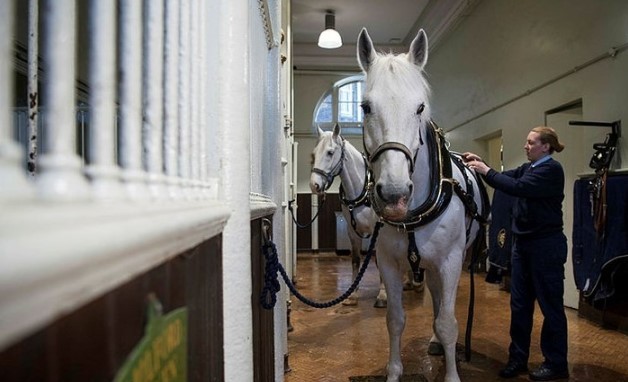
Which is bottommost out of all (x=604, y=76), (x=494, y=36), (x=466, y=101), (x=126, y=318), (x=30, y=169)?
(x=126, y=318)

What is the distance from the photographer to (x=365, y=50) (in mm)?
2107

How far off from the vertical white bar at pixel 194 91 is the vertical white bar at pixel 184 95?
15 millimetres

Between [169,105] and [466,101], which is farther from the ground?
[466,101]

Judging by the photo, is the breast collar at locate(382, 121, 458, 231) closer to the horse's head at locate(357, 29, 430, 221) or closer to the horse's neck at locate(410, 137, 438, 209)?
the horse's neck at locate(410, 137, 438, 209)

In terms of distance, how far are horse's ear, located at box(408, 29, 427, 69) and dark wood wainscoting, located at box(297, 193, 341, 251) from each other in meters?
8.04

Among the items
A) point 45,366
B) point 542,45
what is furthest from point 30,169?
point 542,45

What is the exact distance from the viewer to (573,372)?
2.70 metres

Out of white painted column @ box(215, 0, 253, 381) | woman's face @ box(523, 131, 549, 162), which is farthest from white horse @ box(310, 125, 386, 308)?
white painted column @ box(215, 0, 253, 381)

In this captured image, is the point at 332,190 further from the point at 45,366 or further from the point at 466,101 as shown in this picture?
the point at 45,366

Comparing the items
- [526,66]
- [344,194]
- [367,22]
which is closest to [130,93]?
[344,194]

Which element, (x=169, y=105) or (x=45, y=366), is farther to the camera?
(x=169, y=105)

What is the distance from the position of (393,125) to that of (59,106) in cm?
154

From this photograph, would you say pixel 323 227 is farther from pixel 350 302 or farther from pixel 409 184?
pixel 409 184

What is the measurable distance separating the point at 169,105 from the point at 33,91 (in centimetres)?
92
